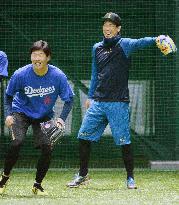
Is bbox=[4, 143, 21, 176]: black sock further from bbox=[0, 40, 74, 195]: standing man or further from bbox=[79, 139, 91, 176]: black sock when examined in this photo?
bbox=[79, 139, 91, 176]: black sock

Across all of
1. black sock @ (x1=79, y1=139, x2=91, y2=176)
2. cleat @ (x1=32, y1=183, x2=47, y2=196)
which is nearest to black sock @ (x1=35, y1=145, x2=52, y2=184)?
cleat @ (x1=32, y1=183, x2=47, y2=196)

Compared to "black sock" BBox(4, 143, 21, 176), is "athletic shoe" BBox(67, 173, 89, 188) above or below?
below

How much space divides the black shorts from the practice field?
0.56 meters

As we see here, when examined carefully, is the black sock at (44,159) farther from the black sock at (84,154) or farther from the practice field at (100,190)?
the black sock at (84,154)

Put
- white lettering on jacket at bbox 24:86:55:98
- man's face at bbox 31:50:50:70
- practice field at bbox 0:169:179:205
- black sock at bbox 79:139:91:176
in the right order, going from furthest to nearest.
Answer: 1. black sock at bbox 79:139:91:176
2. white lettering on jacket at bbox 24:86:55:98
3. man's face at bbox 31:50:50:70
4. practice field at bbox 0:169:179:205

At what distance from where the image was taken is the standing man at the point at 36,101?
7.64m

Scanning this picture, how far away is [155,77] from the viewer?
39.3 ft

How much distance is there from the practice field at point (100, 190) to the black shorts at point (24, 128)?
563 mm

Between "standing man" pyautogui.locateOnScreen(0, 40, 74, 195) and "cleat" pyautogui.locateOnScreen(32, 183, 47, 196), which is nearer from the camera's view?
"standing man" pyautogui.locateOnScreen(0, 40, 74, 195)

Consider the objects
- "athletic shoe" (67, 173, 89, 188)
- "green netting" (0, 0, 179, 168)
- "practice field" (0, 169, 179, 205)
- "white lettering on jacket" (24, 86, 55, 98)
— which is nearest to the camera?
"practice field" (0, 169, 179, 205)

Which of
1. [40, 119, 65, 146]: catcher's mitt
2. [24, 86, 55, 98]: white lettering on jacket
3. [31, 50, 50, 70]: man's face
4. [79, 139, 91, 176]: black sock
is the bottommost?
[79, 139, 91, 176]: black sock

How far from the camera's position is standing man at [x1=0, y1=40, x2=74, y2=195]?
7641 millimetres

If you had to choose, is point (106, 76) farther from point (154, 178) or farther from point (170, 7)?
point (170, 7)

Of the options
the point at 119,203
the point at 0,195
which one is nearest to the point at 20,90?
the point at 0,195
